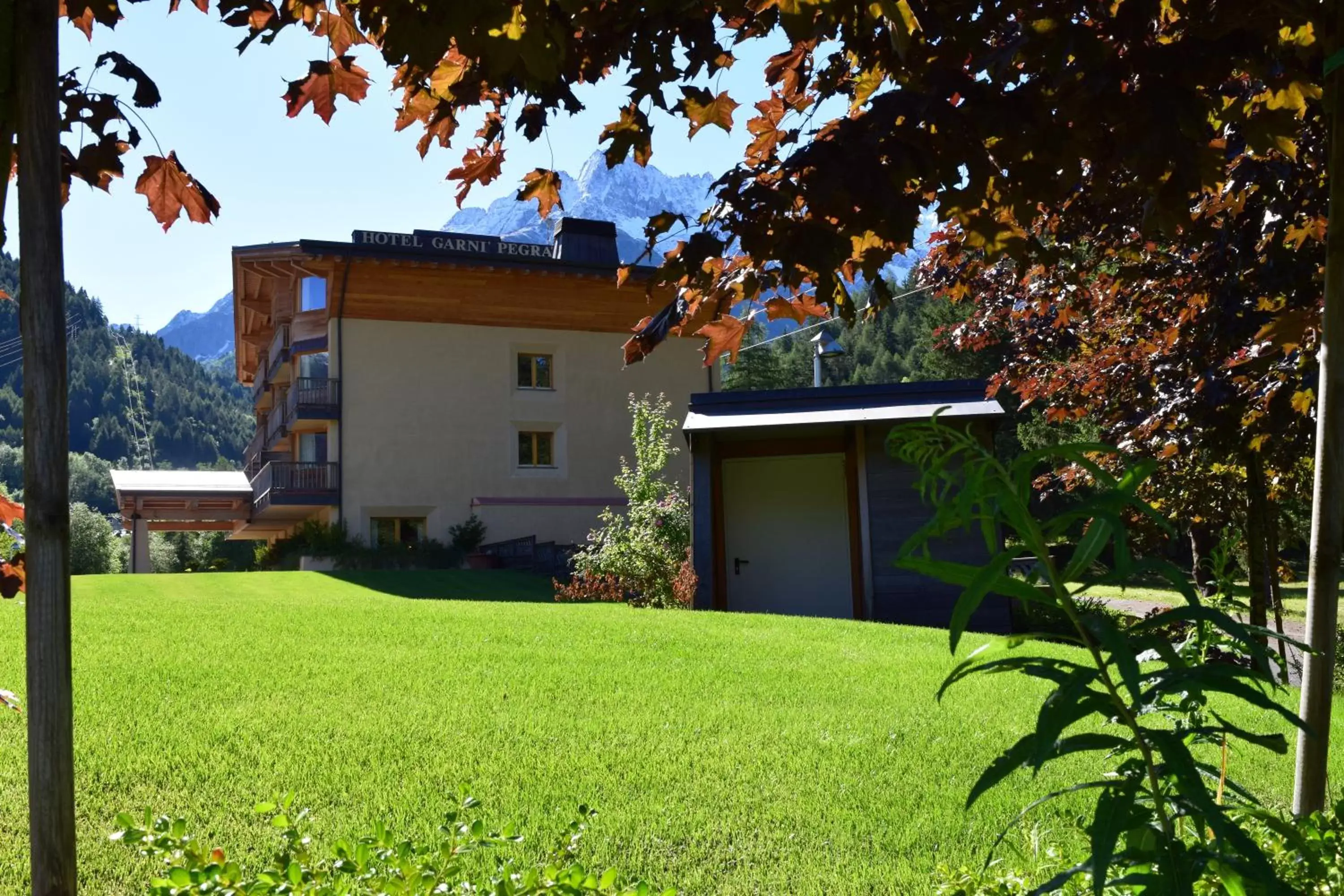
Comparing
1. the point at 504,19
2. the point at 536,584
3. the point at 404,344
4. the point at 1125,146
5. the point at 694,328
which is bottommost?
the point at 536,584

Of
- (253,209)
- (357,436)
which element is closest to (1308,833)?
→ (253,209)

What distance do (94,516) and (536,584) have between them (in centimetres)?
2070

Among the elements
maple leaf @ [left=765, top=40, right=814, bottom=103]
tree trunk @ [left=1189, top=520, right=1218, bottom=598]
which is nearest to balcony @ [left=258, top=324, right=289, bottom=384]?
tree trunk @ [left=1189, top=520, right=1218, bottom=598]

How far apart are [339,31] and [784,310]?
63.6 inches

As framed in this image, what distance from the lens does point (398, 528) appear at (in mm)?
30547

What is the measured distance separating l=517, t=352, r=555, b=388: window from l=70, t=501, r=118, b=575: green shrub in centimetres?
1332

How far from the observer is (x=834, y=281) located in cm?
309

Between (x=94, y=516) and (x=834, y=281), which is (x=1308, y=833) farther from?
(x=94, y=516)

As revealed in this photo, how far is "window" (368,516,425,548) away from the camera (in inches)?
1184

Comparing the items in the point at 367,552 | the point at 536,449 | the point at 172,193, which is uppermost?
the point at 536,449

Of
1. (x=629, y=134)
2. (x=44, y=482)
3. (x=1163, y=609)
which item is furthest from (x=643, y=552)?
(x=44, y=482)

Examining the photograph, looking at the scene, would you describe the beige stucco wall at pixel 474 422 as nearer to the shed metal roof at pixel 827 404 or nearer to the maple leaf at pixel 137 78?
the shed metal roof at pixel 827 404

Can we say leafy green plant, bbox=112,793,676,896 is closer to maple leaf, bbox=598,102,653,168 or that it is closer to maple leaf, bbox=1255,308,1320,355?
maple leaf, bbox=598,102,653,168

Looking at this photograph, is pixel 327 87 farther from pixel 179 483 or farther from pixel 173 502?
pixel 179 483
